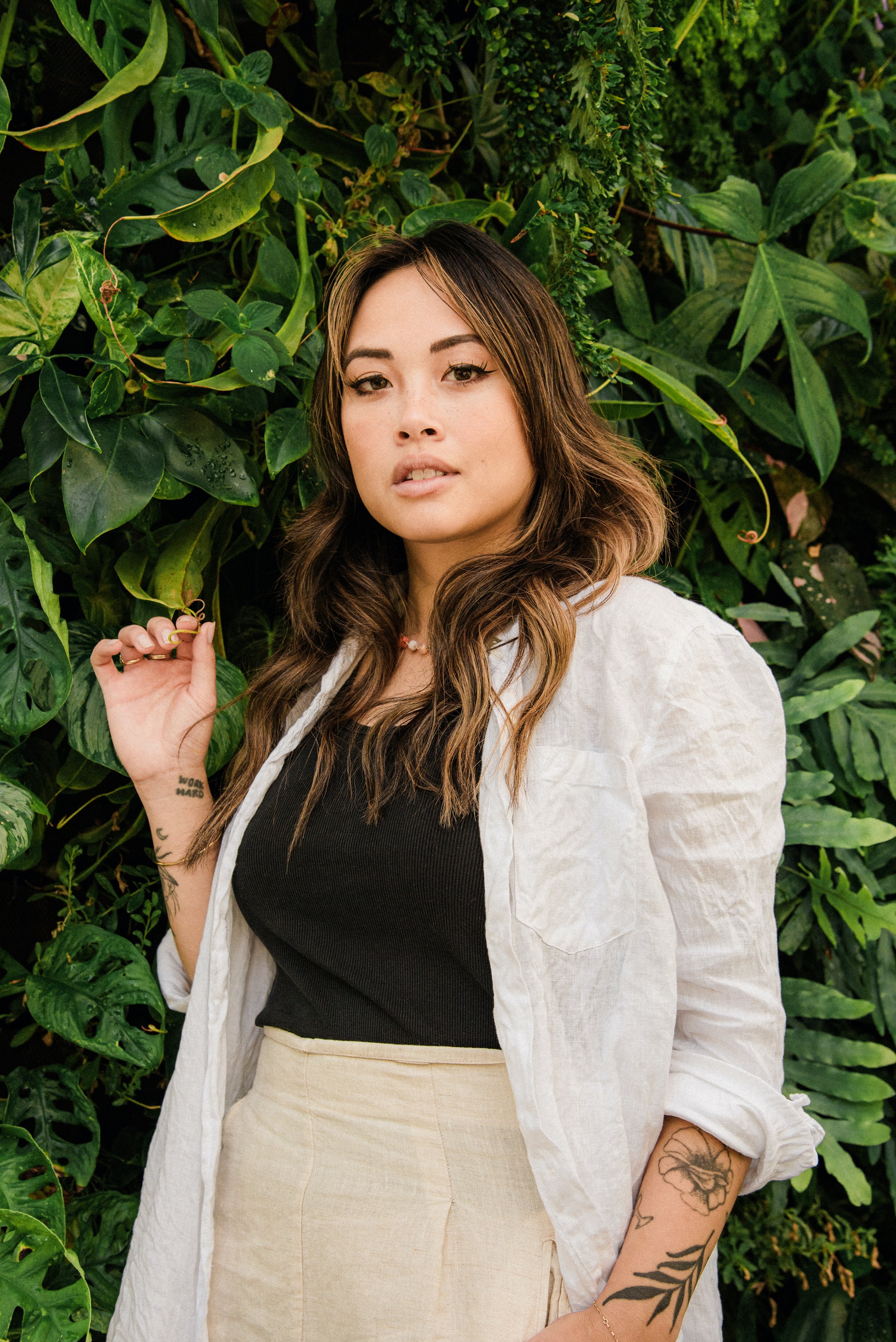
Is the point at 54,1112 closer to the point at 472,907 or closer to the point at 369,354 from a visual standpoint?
the point at 472,907

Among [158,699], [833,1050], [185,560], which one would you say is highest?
[185,560]

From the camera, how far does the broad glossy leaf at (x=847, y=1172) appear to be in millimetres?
1367

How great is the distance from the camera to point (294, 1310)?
2.99 feet

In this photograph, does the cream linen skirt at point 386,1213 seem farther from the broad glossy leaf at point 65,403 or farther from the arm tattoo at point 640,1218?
the broad glossy leaf at point 65,403

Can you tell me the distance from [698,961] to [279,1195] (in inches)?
18.9

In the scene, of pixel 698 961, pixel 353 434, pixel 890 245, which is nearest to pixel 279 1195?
pixel 698 961

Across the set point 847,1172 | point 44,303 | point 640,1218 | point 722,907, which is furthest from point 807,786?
point 44,303

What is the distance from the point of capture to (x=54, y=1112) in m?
1.21

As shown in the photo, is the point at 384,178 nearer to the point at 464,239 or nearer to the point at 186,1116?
the point at 464,239

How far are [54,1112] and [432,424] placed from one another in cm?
98

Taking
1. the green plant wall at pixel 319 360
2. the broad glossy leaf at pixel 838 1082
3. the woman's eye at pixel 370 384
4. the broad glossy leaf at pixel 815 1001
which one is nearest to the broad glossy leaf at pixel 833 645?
the green plant wall at pixel 319 360

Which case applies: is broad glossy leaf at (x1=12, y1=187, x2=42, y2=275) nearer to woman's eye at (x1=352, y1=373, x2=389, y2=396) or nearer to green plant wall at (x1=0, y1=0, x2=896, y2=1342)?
green plant wall at (x1=0, y1=0, x2=896, y2=1342)

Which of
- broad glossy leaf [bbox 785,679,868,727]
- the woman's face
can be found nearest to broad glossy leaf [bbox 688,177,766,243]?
the woman's face

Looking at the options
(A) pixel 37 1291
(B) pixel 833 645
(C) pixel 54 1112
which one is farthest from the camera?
(B) pixel 833 645
